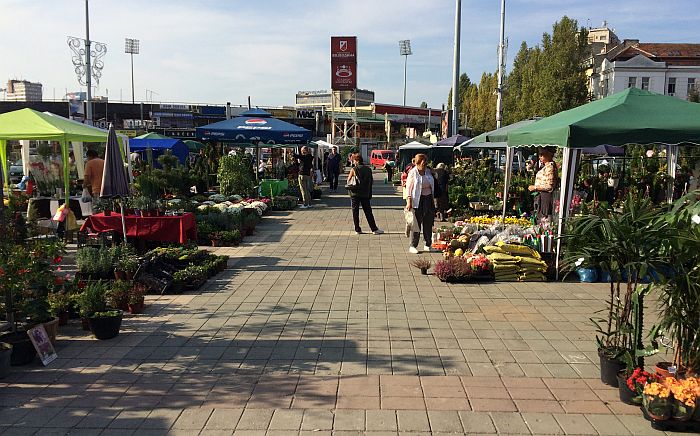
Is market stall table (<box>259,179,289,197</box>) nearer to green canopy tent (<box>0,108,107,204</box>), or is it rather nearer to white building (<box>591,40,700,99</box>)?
green canopy tent (<box>0,108,107,204</box>)

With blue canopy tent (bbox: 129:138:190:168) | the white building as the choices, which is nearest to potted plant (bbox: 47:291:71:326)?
blue canopy tent (bbox: 129:138:190:168)

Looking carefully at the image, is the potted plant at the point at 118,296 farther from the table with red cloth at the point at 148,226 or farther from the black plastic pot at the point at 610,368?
the black plastic pot at the point at 610,368

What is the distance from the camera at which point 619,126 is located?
8180 mm

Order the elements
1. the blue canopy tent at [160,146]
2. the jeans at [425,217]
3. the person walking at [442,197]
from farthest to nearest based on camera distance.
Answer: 1. the blue canopy tent at [160,146]
2. the person walking at [442,197]
3. the jeans at [425,217]

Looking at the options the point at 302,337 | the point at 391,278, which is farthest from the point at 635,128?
the point at 302,337

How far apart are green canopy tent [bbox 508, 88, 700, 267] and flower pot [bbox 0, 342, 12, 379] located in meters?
7.14

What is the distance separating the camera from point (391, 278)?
873cm

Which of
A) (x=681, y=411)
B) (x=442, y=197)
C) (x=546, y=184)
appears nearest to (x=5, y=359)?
(x=681, y=411)

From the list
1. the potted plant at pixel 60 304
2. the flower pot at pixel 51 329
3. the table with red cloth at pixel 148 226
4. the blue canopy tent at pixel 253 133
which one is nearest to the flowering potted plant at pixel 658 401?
the flower pot at pixel 51 329

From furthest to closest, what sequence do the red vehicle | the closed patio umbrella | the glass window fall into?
the glass window → the red vehicle → the closed patio umbrella

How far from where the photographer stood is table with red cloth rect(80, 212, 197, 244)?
10078mm

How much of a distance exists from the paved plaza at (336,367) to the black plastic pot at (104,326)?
10cm

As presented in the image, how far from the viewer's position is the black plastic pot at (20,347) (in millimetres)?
5152

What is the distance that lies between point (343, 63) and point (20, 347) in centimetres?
3271
